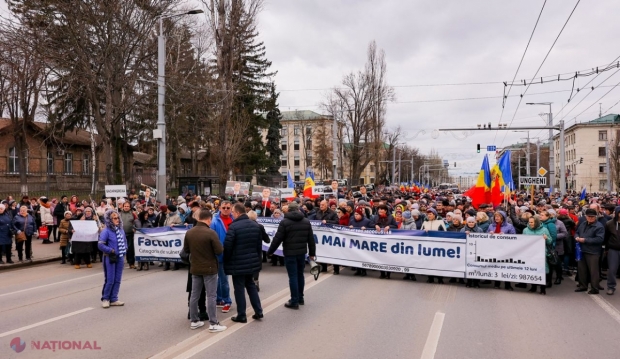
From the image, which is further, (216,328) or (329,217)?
(329,217)

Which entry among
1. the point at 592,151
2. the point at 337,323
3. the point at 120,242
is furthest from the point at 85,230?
the point at 592,151

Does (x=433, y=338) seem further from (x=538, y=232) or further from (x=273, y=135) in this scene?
(x=273, y=135)

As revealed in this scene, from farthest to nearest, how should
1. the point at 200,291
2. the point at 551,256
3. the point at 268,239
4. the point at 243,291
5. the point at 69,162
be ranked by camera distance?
the point at 69,162 → the point at 551,256 → the point at 268,239 → the point at 243,291 → the point at 200,291

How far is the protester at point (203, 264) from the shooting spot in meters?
6.41

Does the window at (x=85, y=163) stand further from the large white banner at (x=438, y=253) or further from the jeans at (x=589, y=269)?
the jeans at (x=589, y=269)

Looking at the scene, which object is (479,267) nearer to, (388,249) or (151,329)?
(388,249)

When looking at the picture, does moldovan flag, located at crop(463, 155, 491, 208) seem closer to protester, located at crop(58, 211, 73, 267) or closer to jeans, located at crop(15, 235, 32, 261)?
protester, located at crop(58, 211, 73, 267)

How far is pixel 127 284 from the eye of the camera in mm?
9727

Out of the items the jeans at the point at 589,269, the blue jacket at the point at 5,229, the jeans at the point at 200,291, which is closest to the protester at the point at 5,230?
the blue jacket at the point at 5,229

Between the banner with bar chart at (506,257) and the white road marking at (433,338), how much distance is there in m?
2.55

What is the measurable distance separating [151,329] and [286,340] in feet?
6.40

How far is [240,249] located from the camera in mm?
6738

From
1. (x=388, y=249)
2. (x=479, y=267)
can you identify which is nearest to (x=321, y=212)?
(x=388, y=249)

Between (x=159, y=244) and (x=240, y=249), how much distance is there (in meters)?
5.57
